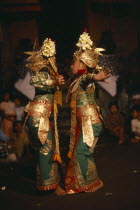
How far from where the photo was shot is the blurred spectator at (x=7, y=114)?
8.33 meters

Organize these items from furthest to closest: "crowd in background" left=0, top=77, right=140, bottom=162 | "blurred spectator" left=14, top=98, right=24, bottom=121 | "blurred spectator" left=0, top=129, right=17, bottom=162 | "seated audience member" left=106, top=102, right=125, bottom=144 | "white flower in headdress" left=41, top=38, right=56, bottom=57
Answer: "blurred spectator" left=14, top=98, right=24, bottom=121 → "seated audience member" left=106, top=102, right=125, bottom=144 → "crowd in background" left=0, top=77, right=140, bottom=162 → "blurred spectator" left=0, top=129, right=17, bottom=162 → "white flower in headdress" left=41, top=38, right=56, bottom=57

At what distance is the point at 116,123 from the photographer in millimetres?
8734

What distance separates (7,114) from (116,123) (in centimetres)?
258

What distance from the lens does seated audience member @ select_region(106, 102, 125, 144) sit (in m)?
8.52

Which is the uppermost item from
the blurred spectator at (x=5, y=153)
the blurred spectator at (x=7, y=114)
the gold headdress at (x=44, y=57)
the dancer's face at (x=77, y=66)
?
the gold headdress at (x=44, y=57)

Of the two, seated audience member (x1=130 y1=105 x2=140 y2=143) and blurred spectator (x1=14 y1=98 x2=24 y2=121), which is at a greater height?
blurred spectator (x1=14 y1=98 x2=24 y2=121)

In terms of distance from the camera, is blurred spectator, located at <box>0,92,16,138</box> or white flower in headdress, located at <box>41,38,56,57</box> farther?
blurred spectator, located at <box>0,92,16,138</box>

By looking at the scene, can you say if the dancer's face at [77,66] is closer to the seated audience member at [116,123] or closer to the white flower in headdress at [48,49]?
the white flower in headdress at [48,49]

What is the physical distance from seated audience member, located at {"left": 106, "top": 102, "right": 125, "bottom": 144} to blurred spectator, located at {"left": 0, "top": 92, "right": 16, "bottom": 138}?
2296 mm

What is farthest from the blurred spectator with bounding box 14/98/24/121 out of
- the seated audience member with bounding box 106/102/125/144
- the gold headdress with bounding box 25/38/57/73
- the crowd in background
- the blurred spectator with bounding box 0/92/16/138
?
the gold headdress with bounding box 25/38/57/73

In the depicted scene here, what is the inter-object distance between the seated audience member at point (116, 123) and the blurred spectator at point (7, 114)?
2.30m

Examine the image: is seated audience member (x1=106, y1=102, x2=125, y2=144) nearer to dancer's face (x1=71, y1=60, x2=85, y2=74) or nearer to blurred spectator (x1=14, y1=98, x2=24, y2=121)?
blurred spectator (x1=14, y1=98, x2=24, y2=121)

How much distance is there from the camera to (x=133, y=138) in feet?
27.3

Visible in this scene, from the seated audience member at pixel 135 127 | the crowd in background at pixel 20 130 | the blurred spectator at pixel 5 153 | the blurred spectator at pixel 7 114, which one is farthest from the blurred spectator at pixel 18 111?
the seated audience member at pixel 135 127
